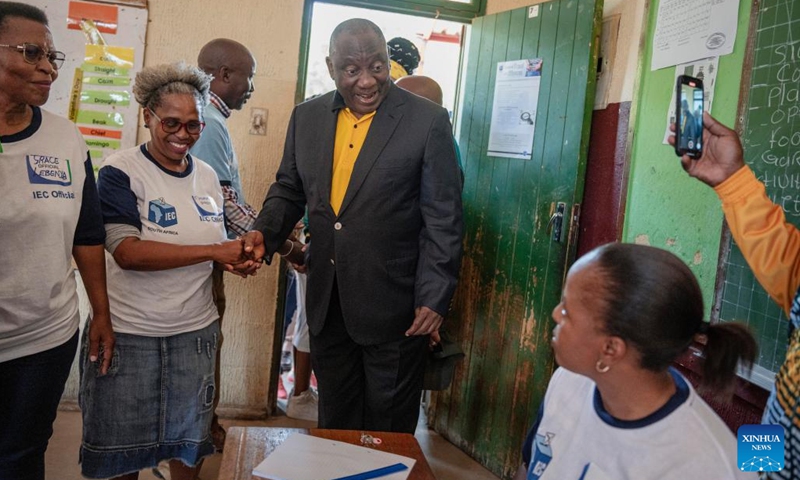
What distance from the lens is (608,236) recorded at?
2.96 meters

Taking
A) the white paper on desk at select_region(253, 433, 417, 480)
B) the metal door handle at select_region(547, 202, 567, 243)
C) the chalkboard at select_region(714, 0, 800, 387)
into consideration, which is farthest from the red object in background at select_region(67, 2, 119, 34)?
the chalkboard at select_region(714, 0, 800, 387)

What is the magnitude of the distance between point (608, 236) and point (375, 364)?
1181mm

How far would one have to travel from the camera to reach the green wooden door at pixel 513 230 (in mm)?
3105

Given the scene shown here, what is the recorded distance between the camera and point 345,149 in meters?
2.54

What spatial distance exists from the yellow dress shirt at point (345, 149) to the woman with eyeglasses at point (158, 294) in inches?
17.2

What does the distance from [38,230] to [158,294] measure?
43 cm

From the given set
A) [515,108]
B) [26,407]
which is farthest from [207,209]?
[515,108]

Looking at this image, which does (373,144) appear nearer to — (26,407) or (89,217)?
(89,217)

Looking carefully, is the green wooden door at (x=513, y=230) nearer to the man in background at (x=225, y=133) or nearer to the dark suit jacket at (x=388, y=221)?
the dark suit jacket at (x=388, y=221)

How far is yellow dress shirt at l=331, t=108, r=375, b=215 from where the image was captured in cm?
253

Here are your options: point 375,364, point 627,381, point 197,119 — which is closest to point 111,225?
point 197,119

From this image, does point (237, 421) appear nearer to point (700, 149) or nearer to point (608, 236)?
point (608, 236)

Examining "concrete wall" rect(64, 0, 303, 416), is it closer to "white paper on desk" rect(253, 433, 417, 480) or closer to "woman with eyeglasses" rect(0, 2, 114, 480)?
"woman with eyeglasses" rect(0, 2, 114, 480)

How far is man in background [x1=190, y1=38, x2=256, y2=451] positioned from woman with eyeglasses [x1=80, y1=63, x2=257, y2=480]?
0.34m
